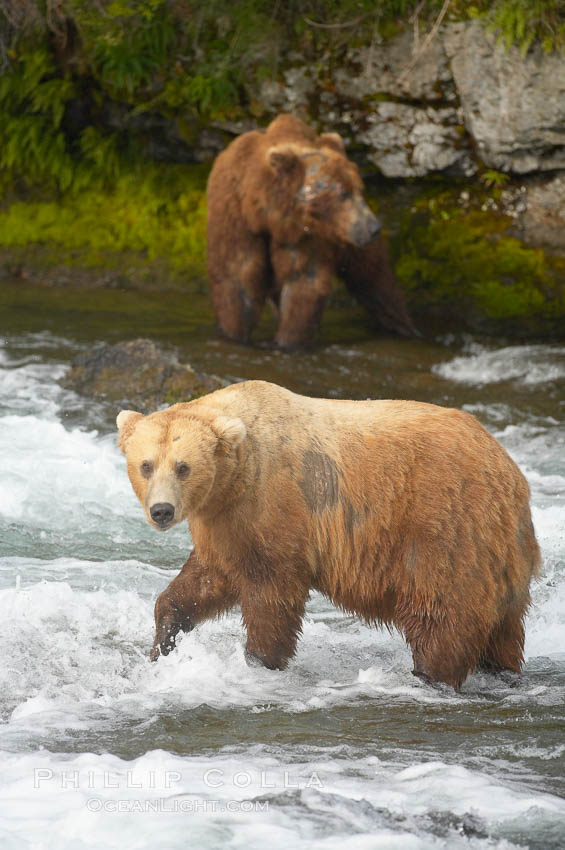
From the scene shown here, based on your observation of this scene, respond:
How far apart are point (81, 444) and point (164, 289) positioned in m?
5.69

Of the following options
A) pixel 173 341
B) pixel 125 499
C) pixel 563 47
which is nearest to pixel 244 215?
pixel 173 341

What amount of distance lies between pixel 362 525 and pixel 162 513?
1064 millimetres

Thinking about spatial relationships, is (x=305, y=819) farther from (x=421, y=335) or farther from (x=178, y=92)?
→ (x=178, y=92)

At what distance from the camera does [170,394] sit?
9.80m

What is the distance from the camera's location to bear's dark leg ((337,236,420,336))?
A: 12.5m

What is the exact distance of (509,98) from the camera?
12.4 m

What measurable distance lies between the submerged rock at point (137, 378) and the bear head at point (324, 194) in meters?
2.16

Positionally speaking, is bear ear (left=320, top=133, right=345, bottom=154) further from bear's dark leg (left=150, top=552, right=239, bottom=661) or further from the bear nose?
the bear nose

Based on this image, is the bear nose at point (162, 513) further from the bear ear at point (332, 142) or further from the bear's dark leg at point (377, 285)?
the bear's dark leg at point (377, 285)

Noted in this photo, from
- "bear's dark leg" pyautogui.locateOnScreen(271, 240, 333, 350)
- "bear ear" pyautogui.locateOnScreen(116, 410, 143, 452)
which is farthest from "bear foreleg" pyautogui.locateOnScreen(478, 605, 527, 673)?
"bear's dark leg" pyautogui.locateOnScreen(271, 240, 333, 350)

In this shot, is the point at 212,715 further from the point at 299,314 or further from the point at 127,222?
the point at 127,222

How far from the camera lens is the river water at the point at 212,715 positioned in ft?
13.5

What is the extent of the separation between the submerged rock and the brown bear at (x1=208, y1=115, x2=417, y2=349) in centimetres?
184

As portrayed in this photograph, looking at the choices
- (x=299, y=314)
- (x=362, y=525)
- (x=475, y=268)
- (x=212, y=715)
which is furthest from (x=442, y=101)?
(x=212, y=715)
